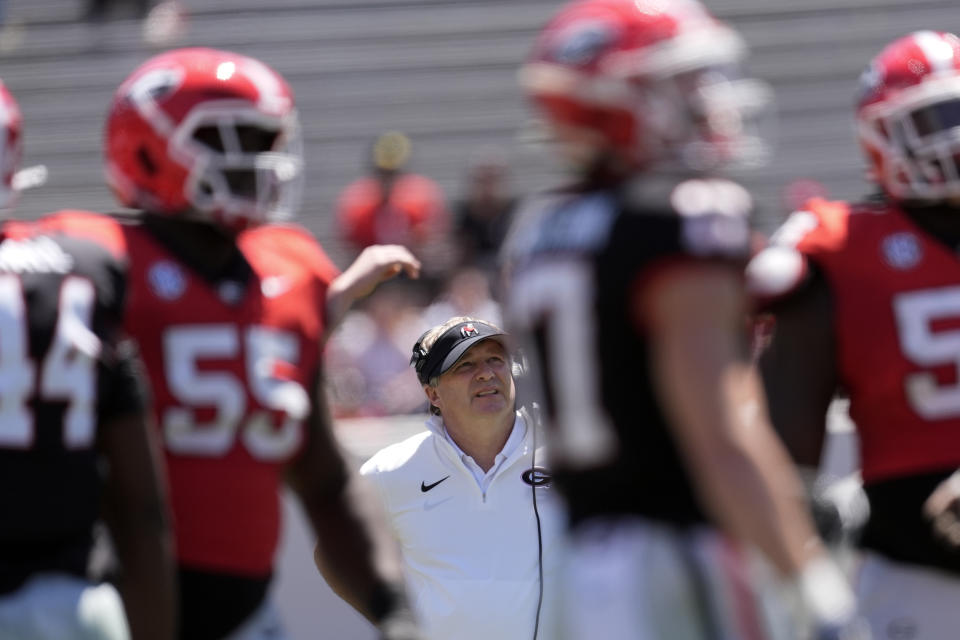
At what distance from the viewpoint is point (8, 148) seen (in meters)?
2.79

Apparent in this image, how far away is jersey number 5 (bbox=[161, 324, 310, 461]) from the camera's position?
2.88 m

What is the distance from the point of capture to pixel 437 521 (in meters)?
3.91

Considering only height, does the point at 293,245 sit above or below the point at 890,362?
above

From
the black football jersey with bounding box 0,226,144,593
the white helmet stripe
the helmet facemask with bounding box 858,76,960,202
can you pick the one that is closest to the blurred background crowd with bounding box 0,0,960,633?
the white helmet stripe

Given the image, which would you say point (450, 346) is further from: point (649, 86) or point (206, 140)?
point (649, 86)

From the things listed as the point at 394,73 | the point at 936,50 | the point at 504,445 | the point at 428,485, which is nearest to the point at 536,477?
the point at 504,445

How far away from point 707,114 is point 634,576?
30.0 inches

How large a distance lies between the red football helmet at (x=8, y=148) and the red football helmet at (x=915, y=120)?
1948 millimetres

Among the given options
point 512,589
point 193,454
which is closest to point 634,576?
point 193,454

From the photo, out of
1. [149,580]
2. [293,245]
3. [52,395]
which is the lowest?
[149,580]

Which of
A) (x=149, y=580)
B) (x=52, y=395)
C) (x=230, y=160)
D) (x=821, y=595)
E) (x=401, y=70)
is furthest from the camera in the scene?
(x=401, y=70)

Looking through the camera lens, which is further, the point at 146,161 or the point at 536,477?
the point at 536,477

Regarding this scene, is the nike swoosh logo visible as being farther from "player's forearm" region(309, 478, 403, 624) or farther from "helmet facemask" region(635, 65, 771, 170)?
"helmet facemask" region(635, 65, 771, 170)

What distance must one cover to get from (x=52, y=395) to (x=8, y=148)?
0.50 m
